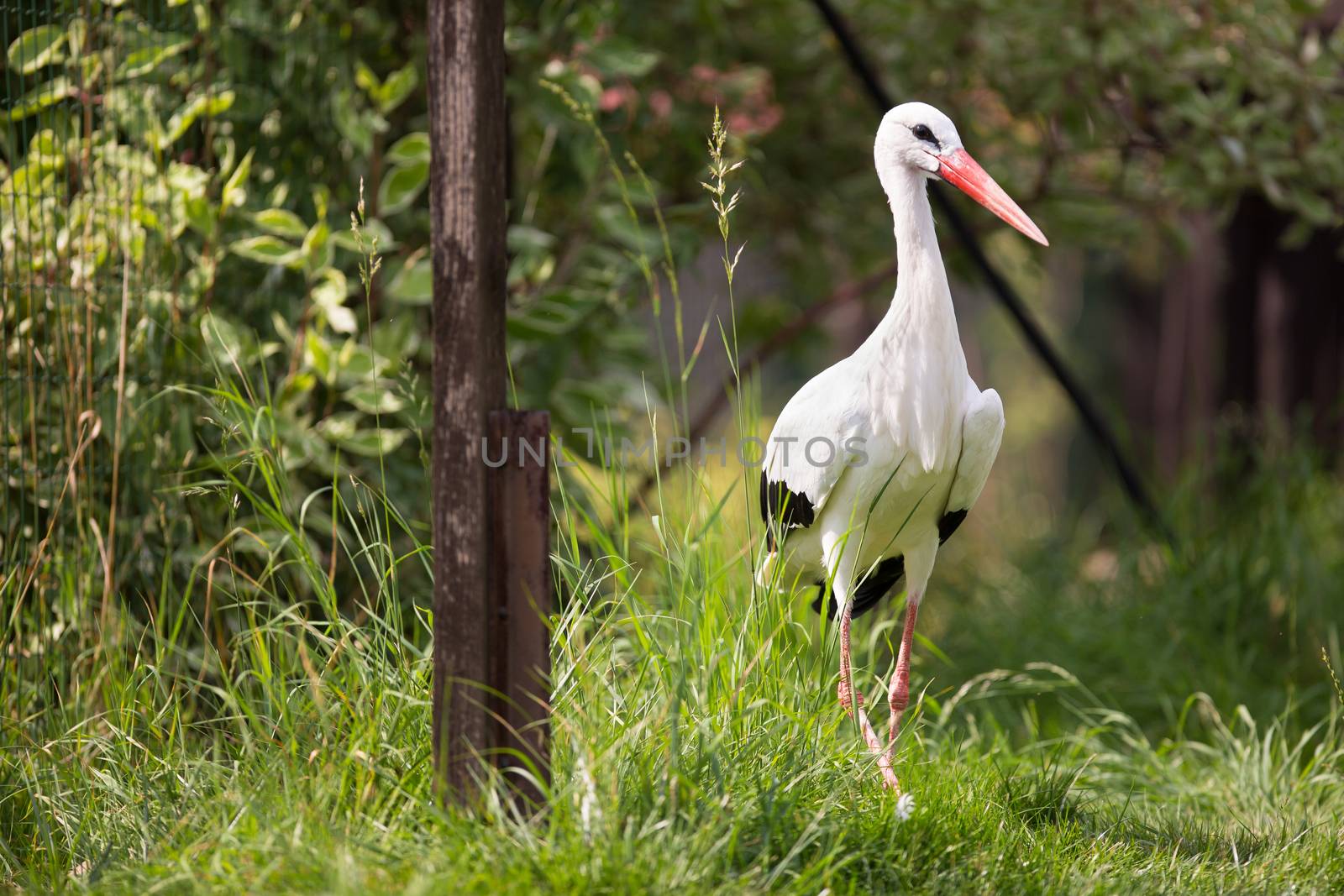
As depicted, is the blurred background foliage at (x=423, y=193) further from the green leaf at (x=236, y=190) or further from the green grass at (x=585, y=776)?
the green grass at (x=585, y=776)

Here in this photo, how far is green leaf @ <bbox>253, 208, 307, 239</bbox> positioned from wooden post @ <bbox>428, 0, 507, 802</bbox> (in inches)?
61.4

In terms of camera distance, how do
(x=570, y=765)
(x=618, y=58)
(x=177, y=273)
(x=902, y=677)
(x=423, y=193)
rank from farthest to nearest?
(x=423, y=193) → (x=618, y=58) → (x=177, y=273) → (x=902, y=677) → (x=570, y=765)

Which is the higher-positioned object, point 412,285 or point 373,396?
point 412,285

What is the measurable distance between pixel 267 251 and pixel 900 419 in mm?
1974

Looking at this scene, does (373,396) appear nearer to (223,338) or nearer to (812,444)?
(223,338)

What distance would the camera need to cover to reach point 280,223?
3797 millimetres

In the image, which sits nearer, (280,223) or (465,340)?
(465,340)

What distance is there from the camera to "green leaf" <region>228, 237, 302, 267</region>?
12.4ft

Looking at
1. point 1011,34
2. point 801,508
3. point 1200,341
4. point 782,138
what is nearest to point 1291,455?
point 1011,34

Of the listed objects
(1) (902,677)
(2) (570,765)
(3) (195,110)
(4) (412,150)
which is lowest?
(1) (902,677)

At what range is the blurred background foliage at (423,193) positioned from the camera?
3559 millimetres

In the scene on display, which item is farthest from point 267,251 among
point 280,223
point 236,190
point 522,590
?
point 522,590

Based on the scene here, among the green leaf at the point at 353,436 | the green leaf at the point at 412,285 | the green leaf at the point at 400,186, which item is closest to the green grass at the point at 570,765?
the green leaf at the point at 353,436

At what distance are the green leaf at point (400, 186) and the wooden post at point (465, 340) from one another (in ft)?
5.38
